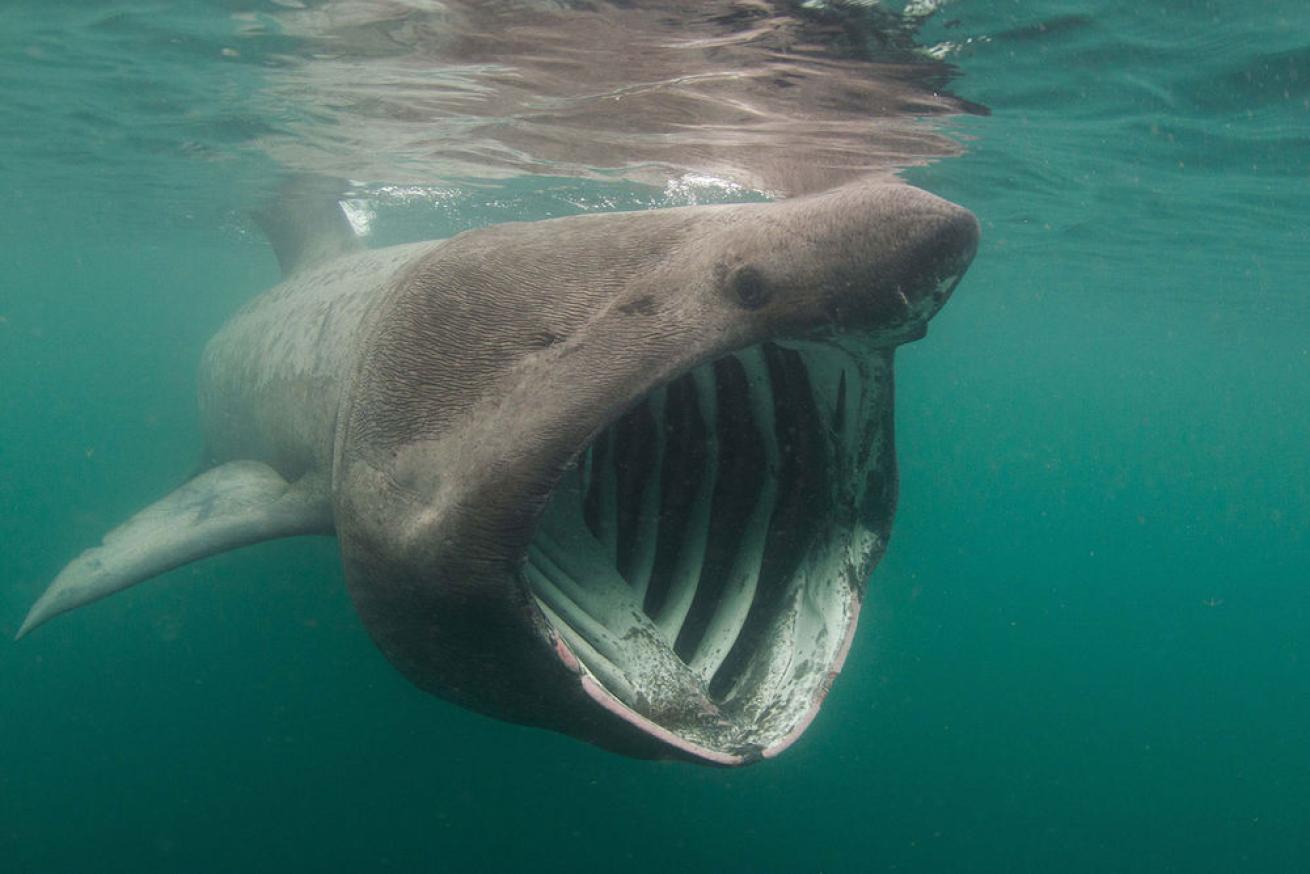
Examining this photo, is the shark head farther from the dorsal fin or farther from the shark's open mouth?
the dorsal fin

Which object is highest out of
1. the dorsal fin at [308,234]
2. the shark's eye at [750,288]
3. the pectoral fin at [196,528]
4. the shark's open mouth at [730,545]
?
the shark's eye at [750,288]

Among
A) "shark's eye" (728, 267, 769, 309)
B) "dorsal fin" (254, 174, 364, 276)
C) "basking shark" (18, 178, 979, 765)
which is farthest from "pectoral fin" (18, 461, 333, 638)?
"dorsal fin" (254, 174, 364, 276)

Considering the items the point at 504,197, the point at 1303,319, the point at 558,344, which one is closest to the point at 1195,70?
the point at 558,344

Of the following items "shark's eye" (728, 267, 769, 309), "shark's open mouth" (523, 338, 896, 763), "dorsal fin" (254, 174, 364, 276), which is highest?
"shark's eye" (728, 267, 769, 309)

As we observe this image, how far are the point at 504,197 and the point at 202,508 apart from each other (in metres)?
11.9

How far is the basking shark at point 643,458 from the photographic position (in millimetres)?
2361

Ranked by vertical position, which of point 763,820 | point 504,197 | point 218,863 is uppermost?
point 504,197

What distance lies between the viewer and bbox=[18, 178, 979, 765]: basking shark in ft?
7.75

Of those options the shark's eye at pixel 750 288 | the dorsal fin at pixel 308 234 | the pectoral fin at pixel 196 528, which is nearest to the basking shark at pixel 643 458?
the shark's eye at pixel 750 288

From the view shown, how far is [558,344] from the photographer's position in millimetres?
2551

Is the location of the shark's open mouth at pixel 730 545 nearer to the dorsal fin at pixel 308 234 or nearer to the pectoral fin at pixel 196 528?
the pectoral fin at pixel 196 528

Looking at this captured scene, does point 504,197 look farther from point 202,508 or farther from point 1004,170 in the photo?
point 202,508

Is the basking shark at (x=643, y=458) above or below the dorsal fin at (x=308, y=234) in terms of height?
above

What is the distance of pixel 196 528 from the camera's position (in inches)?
199
